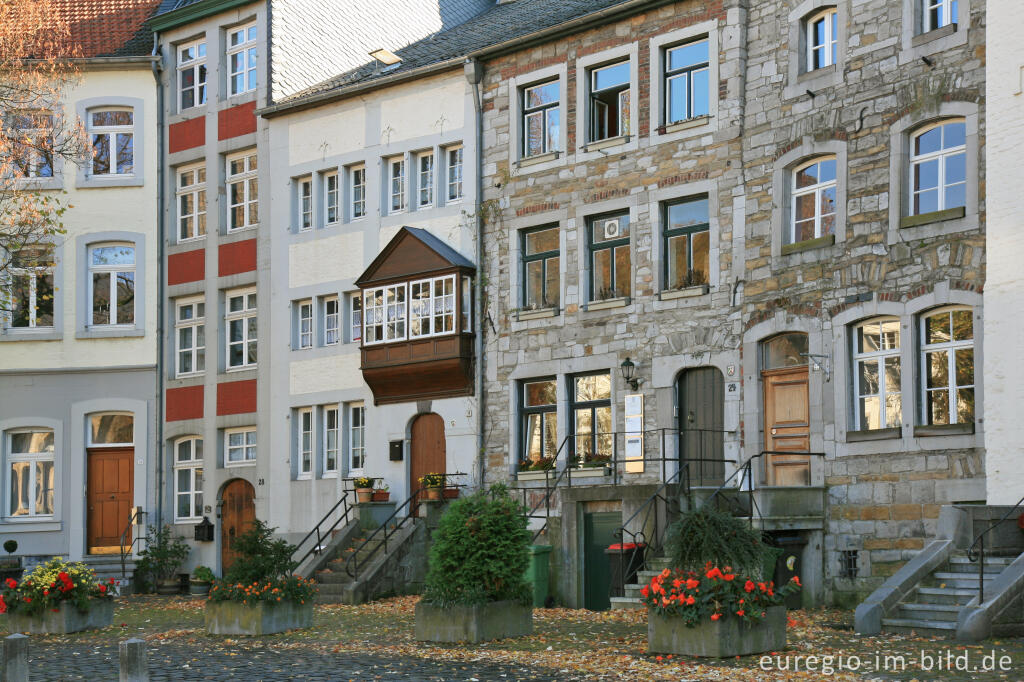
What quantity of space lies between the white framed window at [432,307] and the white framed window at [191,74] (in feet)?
26.2

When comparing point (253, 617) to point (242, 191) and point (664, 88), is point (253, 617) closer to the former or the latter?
point (664, 88)

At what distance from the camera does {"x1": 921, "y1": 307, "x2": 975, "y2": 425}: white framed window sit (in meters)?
19.9

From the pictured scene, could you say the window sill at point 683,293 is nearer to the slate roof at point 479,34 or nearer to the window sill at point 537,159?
the window sill at point 537,159

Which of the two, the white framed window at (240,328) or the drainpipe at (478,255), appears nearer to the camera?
the drainpipe at (478,255)

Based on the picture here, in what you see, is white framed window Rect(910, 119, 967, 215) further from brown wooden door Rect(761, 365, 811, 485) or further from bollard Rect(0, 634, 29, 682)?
bollard Rect(0, 634, 29, 682)

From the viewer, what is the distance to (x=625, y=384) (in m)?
24.7

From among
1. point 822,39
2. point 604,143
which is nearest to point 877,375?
point 822,39

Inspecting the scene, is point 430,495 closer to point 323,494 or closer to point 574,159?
point 323,494

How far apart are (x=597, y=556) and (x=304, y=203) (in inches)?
434

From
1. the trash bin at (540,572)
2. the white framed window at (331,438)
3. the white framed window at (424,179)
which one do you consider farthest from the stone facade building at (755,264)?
the white framed window at (331,438)

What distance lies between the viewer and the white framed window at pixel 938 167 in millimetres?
20281

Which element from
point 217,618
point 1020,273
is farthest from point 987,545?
point 217,618

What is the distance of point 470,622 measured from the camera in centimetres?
1702

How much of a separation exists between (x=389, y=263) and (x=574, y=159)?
14.5ft
